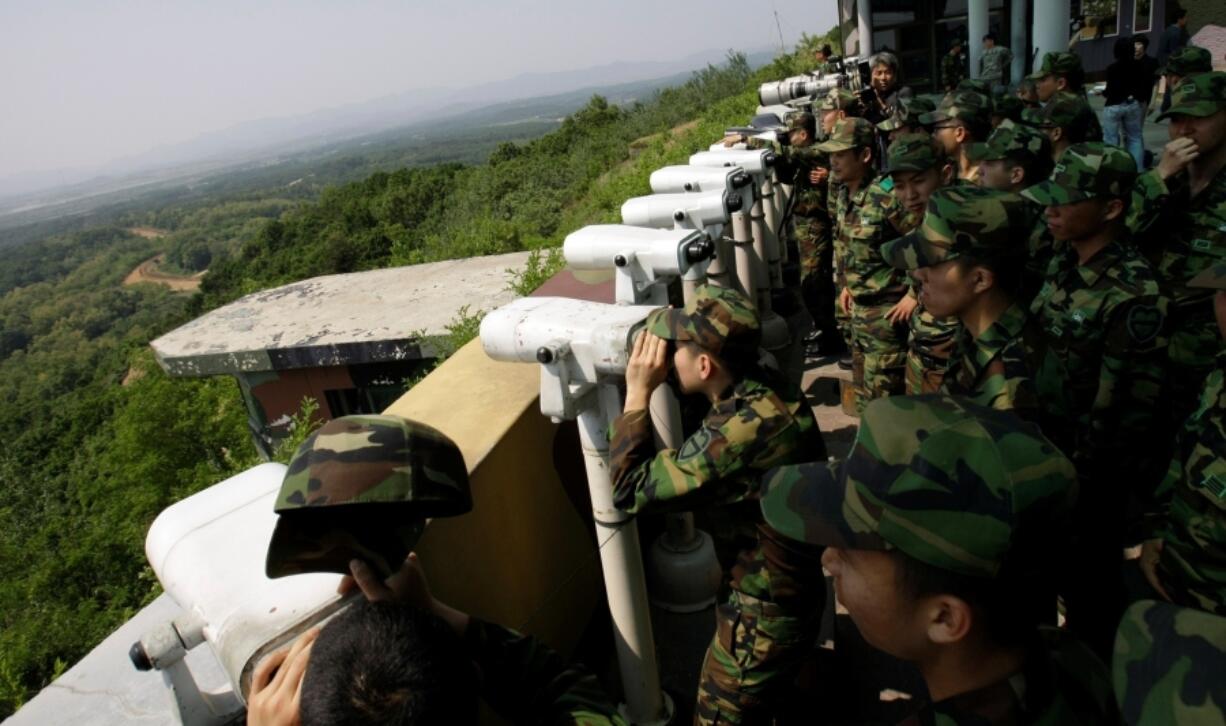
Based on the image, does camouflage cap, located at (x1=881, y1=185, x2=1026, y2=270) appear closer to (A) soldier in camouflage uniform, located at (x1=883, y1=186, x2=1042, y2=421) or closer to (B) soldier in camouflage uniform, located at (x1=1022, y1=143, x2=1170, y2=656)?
(A) soldier in camouflage uniform, located at (x1=883, y1=186, x2=1042, y2=421)

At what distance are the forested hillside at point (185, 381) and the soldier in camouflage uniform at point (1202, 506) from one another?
11.4 feet

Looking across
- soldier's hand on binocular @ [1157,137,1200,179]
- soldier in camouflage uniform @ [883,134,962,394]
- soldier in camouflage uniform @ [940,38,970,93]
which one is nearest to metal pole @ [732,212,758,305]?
soldier in camouflage uniform @ [883,134,962,394]

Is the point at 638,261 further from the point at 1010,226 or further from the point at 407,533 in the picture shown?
the point at 407,533

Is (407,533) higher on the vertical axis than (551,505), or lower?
higher

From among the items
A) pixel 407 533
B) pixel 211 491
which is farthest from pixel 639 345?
pixel 211 491

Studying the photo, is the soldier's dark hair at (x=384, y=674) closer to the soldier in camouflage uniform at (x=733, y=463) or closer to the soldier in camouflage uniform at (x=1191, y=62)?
the soldier in camouflage uniform at (x=733, y=463)

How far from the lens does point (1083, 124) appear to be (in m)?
4.60

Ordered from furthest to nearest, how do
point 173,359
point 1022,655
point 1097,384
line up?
point 173,359 < point 1097,384 < point 1022,655

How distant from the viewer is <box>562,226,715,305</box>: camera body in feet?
9.46

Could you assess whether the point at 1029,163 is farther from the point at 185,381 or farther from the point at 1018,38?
the point at 1018,38

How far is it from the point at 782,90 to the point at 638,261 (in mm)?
6371

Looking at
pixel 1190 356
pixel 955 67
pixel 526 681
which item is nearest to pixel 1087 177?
pixel 1190 356

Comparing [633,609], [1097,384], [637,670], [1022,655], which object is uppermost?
[1022,655]

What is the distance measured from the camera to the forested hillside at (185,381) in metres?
5.41
